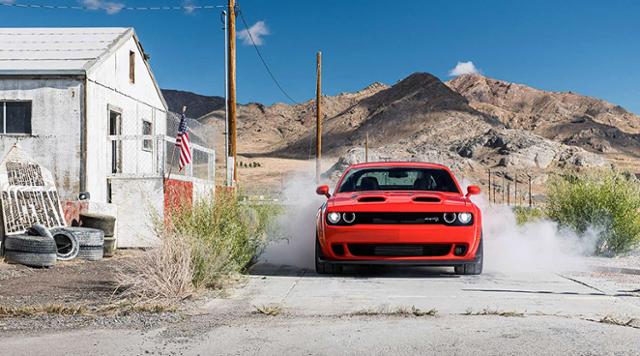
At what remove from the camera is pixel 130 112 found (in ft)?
65.2

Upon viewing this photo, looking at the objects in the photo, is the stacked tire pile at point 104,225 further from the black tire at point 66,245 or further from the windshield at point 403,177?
the windshield at point 403,177

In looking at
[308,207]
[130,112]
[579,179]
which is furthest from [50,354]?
[130,112]

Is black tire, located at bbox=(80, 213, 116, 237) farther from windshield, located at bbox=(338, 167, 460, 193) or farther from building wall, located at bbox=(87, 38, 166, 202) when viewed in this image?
windshield, located at bbox=(338, 167, 460, 193)

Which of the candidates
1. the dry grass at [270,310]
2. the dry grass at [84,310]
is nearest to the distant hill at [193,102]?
the dry grass at [84,310]

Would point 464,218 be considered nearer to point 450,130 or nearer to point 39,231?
point 39,231

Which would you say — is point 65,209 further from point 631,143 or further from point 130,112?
point 631,143

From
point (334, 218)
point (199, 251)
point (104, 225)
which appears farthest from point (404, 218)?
point (104, 225)

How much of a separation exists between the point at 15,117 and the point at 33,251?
4.97 metres

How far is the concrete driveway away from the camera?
19.8 ft

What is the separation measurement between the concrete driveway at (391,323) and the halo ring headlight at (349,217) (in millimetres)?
806

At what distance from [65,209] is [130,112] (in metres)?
4.69

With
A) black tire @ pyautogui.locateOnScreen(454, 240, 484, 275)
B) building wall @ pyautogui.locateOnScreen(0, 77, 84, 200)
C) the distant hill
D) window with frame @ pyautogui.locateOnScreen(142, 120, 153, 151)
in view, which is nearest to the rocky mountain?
the distant hill

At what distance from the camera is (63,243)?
14.3m

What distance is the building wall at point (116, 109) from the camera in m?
16.8
